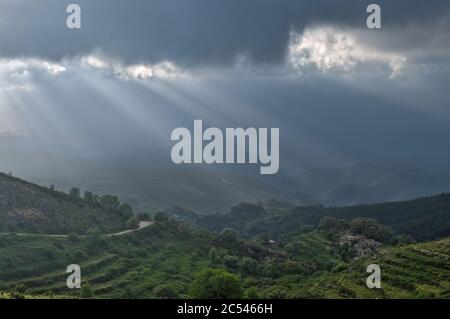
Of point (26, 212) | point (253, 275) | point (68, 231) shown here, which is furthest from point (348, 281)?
A: point (26, 212)

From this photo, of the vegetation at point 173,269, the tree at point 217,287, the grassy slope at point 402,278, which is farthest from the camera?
the vegetation at point 173,269

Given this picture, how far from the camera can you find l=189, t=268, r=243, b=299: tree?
80.1 meters

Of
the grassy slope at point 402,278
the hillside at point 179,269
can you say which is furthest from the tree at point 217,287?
the grassy slope at point 402,278

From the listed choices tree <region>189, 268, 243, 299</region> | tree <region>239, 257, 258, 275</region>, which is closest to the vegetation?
tree <region>189, 268, 243, 299</region>

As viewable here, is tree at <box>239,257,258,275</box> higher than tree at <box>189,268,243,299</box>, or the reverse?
tree at <box>189,268,243,299</box>

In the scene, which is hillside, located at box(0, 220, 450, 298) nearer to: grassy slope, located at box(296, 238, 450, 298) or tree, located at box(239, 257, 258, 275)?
grassy slope, located at box(296, 238, 450, 298)

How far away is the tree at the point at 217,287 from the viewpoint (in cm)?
8006

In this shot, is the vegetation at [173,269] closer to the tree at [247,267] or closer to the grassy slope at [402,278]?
the grassy slope at [402,278]

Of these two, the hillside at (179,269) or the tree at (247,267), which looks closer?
the hillside at (179,269)

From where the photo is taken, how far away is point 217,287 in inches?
3179

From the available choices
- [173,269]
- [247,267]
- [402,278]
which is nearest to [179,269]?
[173,269]

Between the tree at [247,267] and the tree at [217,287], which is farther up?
the tree at [217,287]

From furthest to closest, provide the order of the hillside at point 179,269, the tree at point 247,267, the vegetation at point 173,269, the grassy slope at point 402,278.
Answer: the tree at point 247,267 < the hillside at point 179,269 < the vegetation at point 173,269 < the grassy slope at point 402,278
